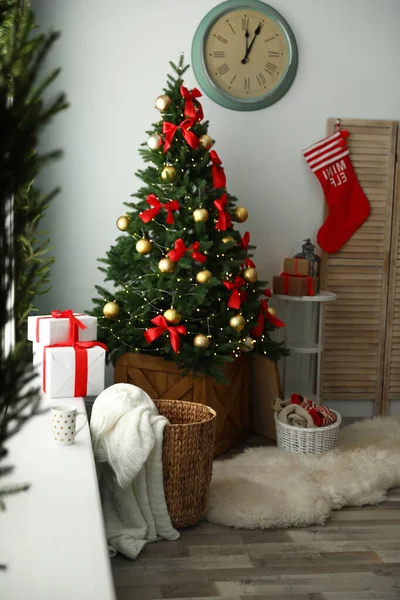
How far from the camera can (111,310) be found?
3.42 metres

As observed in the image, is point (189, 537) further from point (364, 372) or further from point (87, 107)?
point (87, 107)

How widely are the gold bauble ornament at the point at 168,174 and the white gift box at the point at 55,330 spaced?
0.84 meters

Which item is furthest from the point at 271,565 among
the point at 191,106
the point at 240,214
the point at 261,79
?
the point at 261,79

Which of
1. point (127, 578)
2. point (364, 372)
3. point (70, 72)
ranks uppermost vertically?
point (70, 72)

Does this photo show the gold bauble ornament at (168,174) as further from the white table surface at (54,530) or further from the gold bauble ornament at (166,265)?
the white table surface at (54,530)

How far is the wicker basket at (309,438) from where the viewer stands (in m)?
3.40

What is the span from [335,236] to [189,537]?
2194 millimetres

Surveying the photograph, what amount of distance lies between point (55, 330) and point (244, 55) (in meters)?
2.08

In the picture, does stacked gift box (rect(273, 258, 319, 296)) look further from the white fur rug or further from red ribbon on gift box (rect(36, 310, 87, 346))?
red ribbon on gift box (rect(36, 310, 87, 346))

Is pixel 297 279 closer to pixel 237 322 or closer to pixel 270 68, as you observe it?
pixel 237 322

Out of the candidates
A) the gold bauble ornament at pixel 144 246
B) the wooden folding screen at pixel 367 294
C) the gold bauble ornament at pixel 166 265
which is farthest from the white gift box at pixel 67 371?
the wooden folding screen at pixel 367 294

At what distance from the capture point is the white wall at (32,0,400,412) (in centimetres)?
389

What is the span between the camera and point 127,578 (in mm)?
2287

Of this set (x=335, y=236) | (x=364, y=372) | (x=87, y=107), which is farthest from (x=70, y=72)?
(x=364, y=372)
